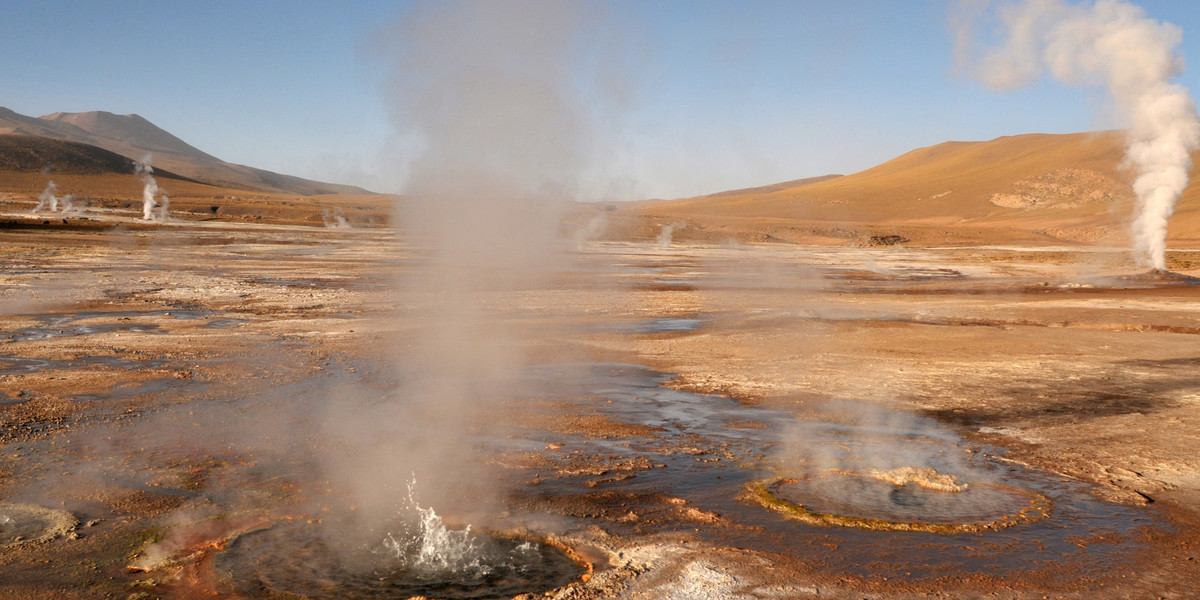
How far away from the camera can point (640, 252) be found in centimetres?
5150

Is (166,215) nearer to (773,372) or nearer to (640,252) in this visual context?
(640,252)

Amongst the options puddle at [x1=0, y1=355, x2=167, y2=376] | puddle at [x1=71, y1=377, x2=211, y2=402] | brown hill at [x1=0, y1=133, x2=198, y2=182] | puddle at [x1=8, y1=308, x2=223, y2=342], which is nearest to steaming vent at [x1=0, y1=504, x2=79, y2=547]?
puddle at [x1=71, y1=377, x2=211, y2=402]

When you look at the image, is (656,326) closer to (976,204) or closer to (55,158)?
(976,204)

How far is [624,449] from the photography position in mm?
8461

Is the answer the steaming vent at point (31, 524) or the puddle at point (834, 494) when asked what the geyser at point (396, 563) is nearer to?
the puddle at point (834, 494)

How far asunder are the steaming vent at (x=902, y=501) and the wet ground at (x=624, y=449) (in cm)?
5

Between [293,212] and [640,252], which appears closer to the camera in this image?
[640,252]

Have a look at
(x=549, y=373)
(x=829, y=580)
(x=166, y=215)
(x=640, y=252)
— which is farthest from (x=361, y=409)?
(x=166, y=215)

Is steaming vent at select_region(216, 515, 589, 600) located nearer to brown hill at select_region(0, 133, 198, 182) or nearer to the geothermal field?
the geothermal field

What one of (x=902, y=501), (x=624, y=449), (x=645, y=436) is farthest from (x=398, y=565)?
(x=902, y=501)

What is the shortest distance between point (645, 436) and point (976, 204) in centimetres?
11314

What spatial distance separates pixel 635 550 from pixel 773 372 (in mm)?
7522

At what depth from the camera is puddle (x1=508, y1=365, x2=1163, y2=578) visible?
582 cm

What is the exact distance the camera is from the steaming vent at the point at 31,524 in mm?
5734
